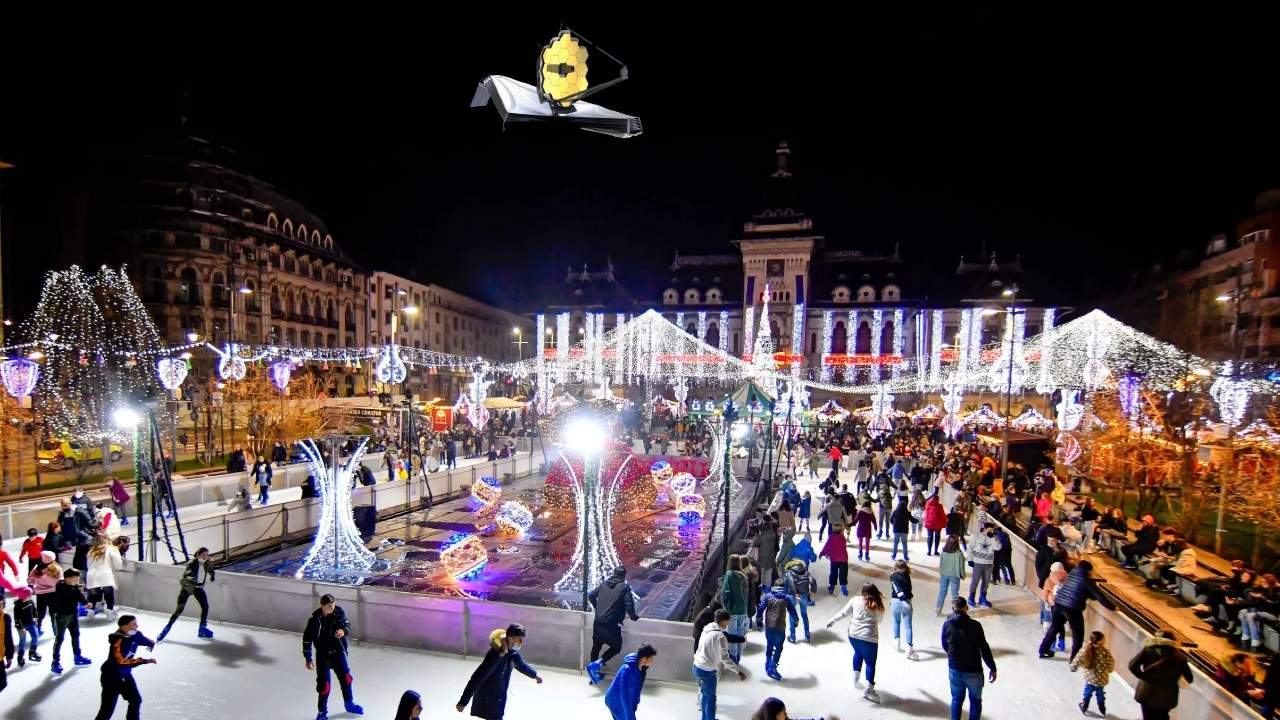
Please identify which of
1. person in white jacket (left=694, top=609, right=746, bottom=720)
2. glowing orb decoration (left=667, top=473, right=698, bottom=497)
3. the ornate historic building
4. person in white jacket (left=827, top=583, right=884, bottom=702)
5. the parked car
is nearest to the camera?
person in white jacket (left=694, top=609, right=746, bottom=720)

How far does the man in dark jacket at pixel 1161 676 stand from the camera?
5996mm

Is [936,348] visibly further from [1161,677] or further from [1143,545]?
[1161,677]

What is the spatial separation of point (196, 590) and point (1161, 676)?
440 inches

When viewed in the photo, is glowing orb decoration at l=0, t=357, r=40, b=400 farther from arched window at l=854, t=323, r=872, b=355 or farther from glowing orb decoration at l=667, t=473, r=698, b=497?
arched window at l=854, t=323, r=872, b=355

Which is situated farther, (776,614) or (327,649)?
(776,614)

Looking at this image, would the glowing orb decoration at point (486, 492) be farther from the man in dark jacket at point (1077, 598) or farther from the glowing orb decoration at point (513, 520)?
the man in dark jacket at point (1077, 598)

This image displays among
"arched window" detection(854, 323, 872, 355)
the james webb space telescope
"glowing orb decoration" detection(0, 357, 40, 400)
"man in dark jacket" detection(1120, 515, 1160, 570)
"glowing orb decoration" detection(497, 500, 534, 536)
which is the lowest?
"glowing orb decoration" detection(497, 500, 534, 536)

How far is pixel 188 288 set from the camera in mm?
41156

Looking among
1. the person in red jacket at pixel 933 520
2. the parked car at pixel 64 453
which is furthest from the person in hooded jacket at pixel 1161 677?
the parked car at pixel 64 453

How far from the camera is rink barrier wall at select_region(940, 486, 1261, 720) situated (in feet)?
18.2

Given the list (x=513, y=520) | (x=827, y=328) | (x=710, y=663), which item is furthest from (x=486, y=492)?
(x=827, y=328)

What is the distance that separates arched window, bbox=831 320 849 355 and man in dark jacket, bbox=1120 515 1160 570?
45488 mm

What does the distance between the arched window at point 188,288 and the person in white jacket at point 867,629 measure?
4654 centimetres

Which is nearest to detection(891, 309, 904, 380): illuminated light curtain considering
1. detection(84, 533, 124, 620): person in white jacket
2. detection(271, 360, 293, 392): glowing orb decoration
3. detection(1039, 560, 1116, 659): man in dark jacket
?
detection(271, 360, 293, 392): glowing orb decoration
